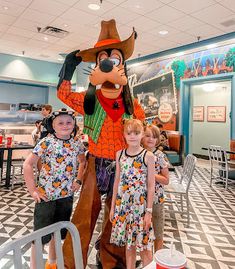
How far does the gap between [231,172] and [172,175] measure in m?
1.38

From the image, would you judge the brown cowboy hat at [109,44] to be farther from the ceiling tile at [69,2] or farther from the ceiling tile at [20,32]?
the ceiling tile at [20,32]

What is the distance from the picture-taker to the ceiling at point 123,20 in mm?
4730

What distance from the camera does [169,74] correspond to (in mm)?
7672

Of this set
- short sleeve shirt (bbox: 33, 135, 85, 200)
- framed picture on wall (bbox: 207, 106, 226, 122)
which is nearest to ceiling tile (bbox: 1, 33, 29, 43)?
short sleeve shirt (bbox: 33, 135, 85, 200)

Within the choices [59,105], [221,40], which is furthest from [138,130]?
[59,105]

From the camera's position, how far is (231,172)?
6.07 meters

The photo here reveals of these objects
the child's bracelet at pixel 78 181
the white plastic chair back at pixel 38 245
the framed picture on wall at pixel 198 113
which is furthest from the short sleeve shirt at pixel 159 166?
the framed picture on wall at pixel 198 113

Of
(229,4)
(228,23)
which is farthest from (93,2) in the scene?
(228,23)

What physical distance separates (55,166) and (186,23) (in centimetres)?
495

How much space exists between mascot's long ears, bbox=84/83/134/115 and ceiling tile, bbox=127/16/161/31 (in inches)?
152

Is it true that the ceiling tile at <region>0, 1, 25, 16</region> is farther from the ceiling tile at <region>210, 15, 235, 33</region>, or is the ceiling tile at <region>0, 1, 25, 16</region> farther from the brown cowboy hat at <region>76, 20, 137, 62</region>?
the ceiling tile at <region>210, 15, 235, 33</region>

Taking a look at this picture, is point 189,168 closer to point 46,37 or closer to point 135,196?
point 135,196

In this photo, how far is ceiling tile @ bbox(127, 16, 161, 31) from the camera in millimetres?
5352

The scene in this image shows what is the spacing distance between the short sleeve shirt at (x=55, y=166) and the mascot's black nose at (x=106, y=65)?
605mm
